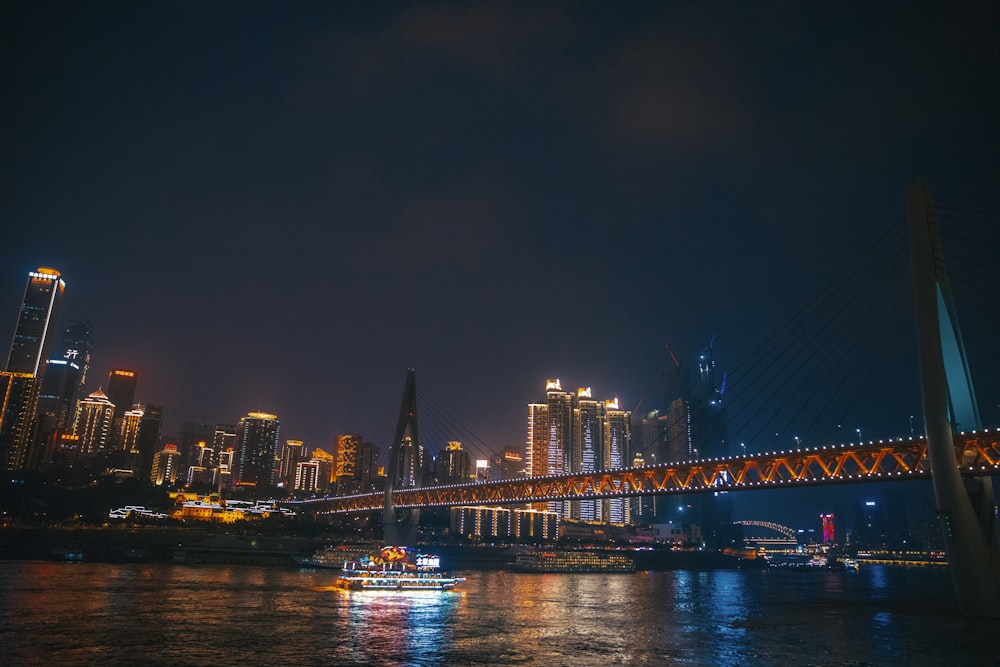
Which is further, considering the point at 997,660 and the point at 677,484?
the point at 677,484

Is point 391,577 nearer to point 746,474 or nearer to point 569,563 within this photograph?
point 746,474

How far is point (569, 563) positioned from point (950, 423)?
3930 inches

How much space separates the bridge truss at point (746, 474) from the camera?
4300cm

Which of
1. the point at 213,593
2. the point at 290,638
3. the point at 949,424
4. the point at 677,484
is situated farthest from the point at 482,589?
the point at 949,424

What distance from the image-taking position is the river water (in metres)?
32.0

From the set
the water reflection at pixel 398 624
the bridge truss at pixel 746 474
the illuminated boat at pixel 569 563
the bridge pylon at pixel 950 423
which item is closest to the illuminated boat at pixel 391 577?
the water reflection at pixel 398 624

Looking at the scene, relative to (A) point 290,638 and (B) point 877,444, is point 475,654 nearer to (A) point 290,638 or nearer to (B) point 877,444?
(A) point 290,638

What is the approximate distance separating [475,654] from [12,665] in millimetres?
19126

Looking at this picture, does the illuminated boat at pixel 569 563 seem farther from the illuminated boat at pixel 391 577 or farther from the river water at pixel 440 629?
the river water at pixel 440 629

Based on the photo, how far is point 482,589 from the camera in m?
75.9

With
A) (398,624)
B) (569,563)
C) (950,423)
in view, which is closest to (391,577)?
(398,624)

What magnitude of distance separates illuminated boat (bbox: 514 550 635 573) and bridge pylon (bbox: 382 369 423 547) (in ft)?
105

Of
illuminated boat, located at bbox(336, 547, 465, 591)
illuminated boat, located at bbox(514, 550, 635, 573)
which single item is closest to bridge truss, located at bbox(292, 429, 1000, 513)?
illuminated boat, located at bbox(336, 547, 465, 591)

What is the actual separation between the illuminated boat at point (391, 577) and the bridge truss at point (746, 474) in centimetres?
1815
